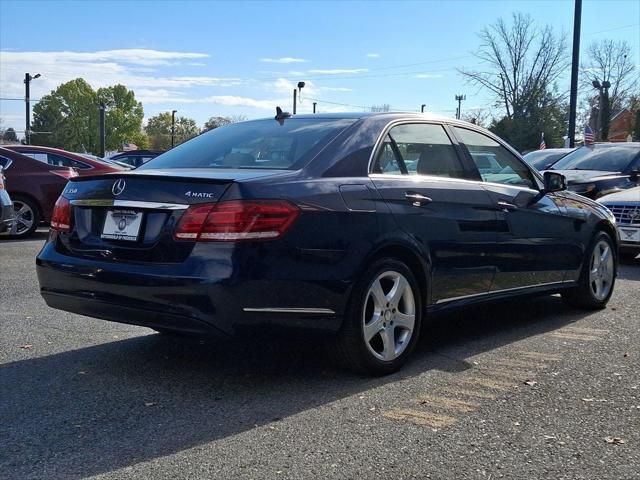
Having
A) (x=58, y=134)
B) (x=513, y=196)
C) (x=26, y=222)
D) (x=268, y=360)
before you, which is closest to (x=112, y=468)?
(x=268, y=360)

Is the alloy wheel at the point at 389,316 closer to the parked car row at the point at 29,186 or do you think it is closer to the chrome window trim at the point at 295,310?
the chrome window trim at the point at 295,310

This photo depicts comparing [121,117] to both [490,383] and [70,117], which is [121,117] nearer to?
[70,117]

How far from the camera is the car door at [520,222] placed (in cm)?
546

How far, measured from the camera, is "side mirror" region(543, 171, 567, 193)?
608 centimetres

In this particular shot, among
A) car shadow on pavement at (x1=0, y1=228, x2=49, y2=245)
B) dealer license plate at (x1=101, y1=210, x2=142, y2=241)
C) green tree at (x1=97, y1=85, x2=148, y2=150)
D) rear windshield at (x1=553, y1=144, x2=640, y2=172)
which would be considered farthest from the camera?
green tree at (x1=97, y1=85, x2=148, y2=150)

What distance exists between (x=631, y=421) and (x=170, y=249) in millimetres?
2518

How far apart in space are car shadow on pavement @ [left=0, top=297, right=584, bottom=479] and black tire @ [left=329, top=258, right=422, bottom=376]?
0.08 meters

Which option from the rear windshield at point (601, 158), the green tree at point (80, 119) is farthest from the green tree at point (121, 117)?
the rear windshield at point (601, 158)

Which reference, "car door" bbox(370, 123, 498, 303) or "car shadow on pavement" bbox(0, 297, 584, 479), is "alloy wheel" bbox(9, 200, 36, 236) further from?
"car door" bbox(370, 123, 498, 303)

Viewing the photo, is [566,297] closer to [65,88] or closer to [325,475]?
[325,475]

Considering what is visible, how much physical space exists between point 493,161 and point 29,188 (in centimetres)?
847

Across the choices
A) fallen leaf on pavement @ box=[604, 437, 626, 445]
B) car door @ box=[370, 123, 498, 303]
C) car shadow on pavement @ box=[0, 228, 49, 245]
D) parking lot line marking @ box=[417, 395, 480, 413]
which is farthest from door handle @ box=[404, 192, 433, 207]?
car shadow on pavement @ box=[0, 228, 49, 245]

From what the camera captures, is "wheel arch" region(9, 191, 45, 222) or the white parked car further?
"wheel arch" region(9, 191, 45, 222)

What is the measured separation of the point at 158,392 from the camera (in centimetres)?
417
